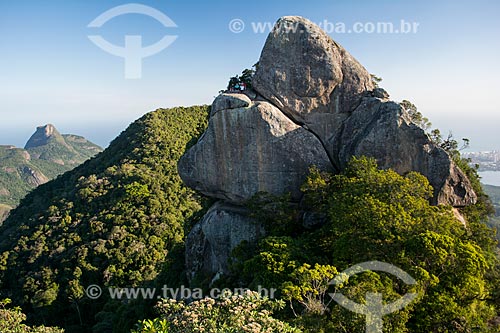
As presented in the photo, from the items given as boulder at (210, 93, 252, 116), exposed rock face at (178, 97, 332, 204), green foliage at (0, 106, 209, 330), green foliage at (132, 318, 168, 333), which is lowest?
green foliage at (0, 106, 209, 330)

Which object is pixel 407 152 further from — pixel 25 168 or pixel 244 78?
pixel 25 168

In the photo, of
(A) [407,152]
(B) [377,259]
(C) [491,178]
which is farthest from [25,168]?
(C) [491,178]

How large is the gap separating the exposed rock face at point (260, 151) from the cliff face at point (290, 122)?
53 millimetres

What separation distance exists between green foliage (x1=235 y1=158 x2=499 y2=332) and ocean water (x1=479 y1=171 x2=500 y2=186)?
3794 inches

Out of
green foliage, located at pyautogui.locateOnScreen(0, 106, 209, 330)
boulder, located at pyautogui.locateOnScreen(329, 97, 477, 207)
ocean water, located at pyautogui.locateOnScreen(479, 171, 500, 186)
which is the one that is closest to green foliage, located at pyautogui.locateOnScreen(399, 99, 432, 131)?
boulder, located at pyautogui.locateOnScreen(329, 97, 477, 207)

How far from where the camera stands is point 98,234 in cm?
4066

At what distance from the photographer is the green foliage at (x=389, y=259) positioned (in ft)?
33.4

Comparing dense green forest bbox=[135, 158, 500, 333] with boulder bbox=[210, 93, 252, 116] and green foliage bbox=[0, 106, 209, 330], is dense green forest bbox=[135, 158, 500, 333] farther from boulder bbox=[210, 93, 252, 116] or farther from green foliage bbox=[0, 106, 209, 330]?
green foliage bbox=[0, 106, 209, 330]

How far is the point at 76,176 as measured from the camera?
2105 inches

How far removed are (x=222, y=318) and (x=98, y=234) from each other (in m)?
35.8

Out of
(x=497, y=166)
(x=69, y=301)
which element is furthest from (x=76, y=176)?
(x=497, y=166)

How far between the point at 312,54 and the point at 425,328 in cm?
1386

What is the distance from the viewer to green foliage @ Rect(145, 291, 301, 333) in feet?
28.1

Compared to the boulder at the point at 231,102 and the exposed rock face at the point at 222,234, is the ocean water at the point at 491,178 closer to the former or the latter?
the exposed rock face at the point at 222,234
